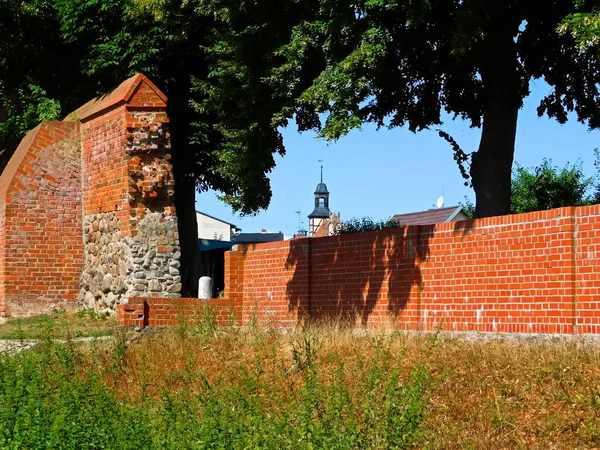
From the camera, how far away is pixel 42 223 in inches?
864

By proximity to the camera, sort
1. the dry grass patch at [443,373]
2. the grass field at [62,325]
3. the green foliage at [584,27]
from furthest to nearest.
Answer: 1. the grass field at [62,325]
2. the green foliage at [584,27]
3. the dry grass patch at [443,373]

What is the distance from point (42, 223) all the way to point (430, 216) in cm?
3295

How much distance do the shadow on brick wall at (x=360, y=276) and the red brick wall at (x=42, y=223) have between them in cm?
476

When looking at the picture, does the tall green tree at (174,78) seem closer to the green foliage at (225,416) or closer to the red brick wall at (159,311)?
the red brick wall at (159,311)

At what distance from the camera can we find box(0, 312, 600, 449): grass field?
9195mm

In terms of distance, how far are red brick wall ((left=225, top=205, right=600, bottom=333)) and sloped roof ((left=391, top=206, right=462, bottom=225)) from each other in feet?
99.2

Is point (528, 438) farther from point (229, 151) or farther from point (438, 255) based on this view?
point (229, 151)

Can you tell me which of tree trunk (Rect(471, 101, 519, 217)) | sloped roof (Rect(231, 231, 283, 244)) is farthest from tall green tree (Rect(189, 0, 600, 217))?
sloped roof (Rect(231, 231, 283, 244))

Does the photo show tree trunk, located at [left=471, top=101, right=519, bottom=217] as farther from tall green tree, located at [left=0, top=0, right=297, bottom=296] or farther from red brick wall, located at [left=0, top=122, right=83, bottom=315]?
red brick wall, located at [left=0, top=122, right=83, bottom=315]

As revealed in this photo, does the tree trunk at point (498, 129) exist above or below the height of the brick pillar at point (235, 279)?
above

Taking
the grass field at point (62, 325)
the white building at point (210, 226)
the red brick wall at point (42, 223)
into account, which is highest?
the white building at point (210, 226)

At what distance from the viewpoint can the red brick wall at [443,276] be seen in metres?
13.9

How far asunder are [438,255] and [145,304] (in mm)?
5462

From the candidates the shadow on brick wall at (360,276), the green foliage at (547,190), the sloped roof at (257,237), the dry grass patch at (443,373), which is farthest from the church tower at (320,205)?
the dry grass patch at (443,373)
